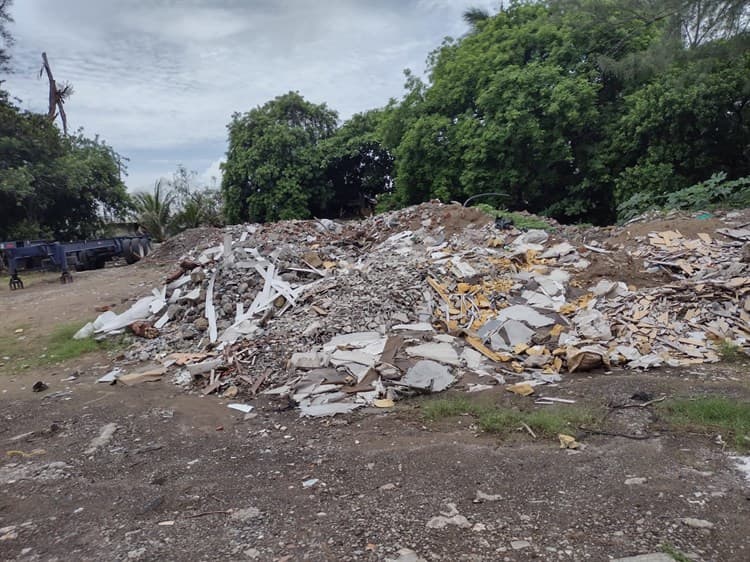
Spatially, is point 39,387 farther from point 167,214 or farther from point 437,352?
point 167,214

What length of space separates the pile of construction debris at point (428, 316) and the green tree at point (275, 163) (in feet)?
38.0

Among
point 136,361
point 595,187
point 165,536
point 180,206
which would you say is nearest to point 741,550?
point 165,536

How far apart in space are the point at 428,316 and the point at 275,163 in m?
16.0

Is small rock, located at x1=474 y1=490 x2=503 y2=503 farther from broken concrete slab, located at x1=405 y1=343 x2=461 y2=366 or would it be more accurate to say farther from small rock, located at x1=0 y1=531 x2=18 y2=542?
small rock, located at x1=0 y1=531 x2=18 y2=542

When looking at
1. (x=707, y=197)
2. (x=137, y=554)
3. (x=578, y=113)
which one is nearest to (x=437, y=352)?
(x=137, y=554)

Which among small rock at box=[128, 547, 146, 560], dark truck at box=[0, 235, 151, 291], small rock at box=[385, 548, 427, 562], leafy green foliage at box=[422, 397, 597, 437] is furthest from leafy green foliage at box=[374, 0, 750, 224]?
small rock at box=[128, 547, 146, 560]

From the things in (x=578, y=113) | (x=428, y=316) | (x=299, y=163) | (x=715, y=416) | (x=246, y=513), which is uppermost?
(x=299, y=163)

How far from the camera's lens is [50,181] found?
1653 cm

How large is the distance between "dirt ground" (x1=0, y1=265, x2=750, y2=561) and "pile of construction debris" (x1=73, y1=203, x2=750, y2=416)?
415 mm

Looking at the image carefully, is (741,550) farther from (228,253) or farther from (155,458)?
(228,253)

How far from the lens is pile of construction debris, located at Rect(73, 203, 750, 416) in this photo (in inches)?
193

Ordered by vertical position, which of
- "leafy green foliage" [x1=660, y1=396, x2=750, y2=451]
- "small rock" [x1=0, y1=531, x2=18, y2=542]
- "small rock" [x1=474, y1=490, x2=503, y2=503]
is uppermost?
"small rock" [x1=0, y1=531, x2=18, y2=542]

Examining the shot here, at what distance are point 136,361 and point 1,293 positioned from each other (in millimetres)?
7632

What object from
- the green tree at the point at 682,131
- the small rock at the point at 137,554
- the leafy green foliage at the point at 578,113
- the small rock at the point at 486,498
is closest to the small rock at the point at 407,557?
the small rock at the point at 486,498
